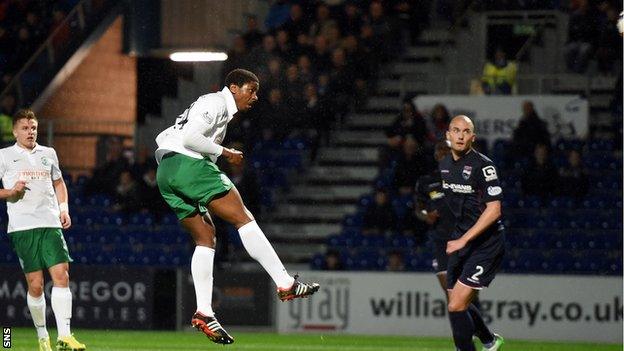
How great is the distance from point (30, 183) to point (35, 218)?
0.30m

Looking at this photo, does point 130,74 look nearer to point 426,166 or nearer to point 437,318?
point 426,166

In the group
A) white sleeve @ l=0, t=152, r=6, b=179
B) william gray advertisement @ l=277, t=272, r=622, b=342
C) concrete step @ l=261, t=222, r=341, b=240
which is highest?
white sleeve @ l=0, t=152, r=6, b=179

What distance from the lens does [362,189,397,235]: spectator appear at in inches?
770

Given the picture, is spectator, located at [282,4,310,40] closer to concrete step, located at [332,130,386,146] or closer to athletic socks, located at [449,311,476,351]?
concrete step, located at [332,130,386,146]

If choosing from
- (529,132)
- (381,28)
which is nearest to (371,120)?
(381,28)

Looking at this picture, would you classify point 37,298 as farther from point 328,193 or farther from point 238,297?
point 328,193

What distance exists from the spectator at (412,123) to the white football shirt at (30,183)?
29.0ft

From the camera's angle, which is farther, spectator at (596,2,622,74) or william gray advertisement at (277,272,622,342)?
spectator at (596,2,622,74)

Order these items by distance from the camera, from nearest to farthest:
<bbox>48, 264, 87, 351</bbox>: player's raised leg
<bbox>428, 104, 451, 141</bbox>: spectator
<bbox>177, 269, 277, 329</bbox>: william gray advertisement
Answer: <bbox>48, 264, 87, 351</bbox>: player's raised leg
<bbox>177, 269, 277, 329</bbox>: william gray advertisement
<bbox>428, 104, 451, 141</bbox>: spectator

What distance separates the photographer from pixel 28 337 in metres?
16.0

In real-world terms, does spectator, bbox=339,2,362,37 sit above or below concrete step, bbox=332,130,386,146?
above

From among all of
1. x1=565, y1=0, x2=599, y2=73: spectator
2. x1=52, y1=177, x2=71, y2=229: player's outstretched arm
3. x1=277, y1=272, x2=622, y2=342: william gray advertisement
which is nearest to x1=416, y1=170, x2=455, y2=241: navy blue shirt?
x1=277, y1=272, x2=622, y2=342: william gray advertisement

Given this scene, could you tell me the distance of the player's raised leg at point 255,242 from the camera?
1077 cm

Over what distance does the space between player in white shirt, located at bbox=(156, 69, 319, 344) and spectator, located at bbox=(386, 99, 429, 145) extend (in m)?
9.30
